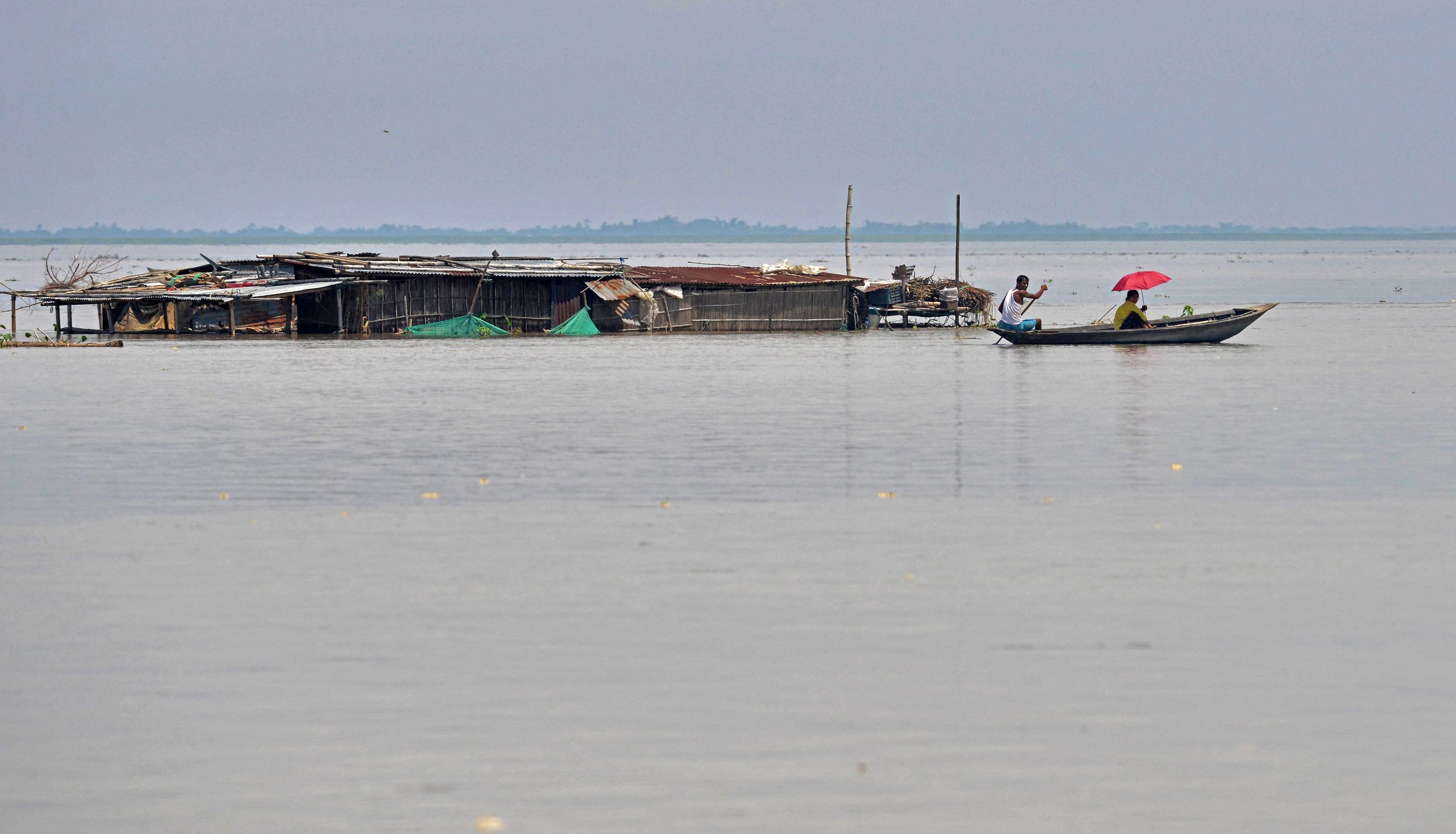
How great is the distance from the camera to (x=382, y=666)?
8.95 meters

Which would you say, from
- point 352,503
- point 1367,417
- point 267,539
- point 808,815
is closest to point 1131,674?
point 808,815

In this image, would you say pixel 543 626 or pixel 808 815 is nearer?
pixel 808 815

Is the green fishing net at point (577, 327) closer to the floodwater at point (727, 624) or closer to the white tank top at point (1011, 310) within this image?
the white tank top at point (1011, 310)

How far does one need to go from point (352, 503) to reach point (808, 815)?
368 inches

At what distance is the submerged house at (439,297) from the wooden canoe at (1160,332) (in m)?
8.39

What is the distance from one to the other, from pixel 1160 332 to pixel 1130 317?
1.18 meters

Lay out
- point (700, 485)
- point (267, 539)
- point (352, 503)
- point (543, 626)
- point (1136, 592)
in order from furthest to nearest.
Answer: point (700, 485)
point (352, 503)
point (267, 539)
point (1136, 592)
point (543, 626)

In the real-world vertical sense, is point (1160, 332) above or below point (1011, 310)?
below

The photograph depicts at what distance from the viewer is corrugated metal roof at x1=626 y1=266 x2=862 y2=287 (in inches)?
1834

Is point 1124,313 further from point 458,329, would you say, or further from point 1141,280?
point 458,329

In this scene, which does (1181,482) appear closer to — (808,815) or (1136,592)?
(1136,592)

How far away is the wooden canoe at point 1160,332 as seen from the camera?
40219 mm

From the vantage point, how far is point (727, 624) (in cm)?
995

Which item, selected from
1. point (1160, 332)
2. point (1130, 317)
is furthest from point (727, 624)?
point (1160, 332)
